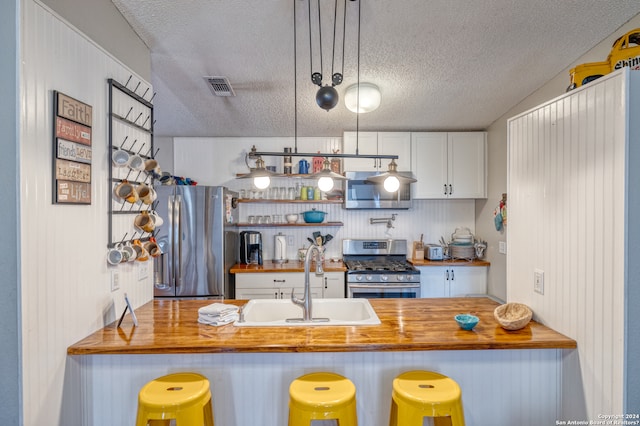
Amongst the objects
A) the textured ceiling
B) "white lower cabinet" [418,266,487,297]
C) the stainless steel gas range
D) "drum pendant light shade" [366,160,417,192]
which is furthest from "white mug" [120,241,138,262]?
"white lower cabinet" [418,266,487,297]

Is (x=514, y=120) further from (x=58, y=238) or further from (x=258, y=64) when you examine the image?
(x=58, y=238)

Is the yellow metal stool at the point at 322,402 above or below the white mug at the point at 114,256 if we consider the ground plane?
below

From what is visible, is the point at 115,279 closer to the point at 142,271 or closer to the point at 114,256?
the point at 114,256

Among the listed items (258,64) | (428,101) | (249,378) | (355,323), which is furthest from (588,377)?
(258,64)

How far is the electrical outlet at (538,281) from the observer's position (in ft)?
5.48

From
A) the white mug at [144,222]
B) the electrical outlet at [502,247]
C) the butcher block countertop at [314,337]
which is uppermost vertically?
the white mug at [144,222]

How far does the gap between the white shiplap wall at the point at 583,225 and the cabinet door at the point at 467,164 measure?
75.6 inches

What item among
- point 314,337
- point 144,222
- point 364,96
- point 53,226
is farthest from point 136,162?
point 364,96

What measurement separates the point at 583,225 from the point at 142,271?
7.70 feet

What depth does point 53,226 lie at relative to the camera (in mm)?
1297

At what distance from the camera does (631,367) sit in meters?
1.22

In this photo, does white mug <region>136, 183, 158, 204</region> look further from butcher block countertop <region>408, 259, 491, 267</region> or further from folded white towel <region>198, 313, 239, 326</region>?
butcher block countertop <region>408, 259, 491, 267</region>

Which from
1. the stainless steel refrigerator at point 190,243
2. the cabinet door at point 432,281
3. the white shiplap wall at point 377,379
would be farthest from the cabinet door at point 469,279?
the stainless steel refrigerator at point 190,243

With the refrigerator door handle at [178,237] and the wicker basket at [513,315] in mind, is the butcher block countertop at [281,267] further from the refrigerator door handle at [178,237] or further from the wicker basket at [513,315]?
the wicker basket at [513,315]
